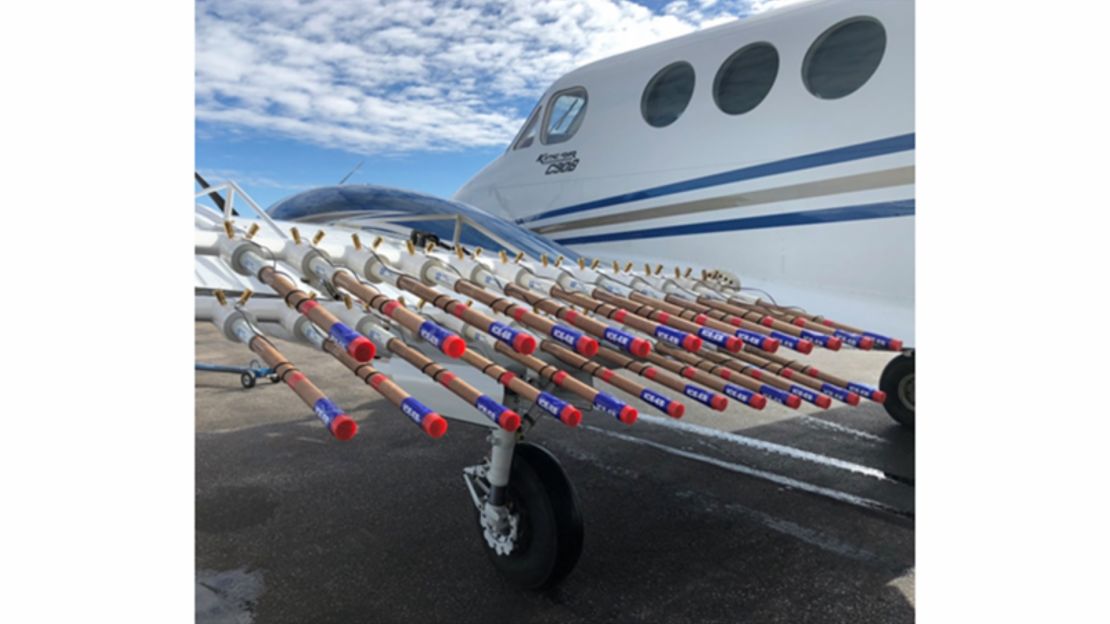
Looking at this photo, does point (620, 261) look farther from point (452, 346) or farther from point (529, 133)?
point (452, 346)

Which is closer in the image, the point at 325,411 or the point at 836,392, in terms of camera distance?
the point at 325,411

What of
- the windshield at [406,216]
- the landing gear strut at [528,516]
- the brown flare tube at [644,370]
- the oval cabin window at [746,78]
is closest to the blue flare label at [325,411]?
the brown flare tube at [644,370]

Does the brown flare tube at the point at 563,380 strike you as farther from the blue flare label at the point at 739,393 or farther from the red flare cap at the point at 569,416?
the blue flare label at the point at 739,393

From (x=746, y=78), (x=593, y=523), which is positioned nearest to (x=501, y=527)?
(x=593, y=523)

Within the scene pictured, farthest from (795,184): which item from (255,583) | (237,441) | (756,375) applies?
(237,441)

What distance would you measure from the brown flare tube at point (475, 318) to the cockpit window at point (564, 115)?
3881mm

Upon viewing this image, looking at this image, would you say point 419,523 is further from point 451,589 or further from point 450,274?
point 450,274

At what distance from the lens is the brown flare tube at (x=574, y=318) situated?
6.05 ft

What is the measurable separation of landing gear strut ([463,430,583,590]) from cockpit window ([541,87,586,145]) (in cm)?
335

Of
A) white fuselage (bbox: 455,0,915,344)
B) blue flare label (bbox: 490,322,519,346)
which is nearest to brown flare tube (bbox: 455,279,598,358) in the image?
blue flare label (bbox: 490,322,519,346)

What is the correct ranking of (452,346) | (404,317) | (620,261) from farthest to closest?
1. (620,261)
2. (404,317)
3. (452,346)

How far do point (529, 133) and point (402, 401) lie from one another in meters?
5.10

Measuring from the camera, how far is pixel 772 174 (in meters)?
4.27

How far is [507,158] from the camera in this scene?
21.6 ft
